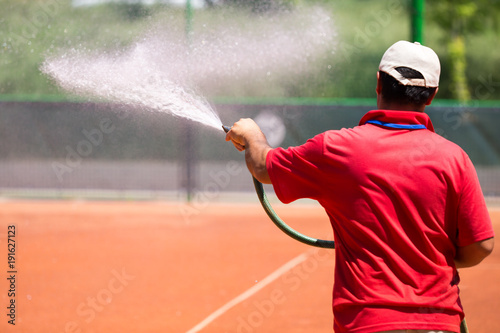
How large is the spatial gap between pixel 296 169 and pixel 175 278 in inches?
175

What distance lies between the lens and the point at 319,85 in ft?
48.2

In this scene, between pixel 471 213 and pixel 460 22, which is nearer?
pixel 471 213

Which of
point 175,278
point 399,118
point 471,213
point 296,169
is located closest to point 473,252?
point 471,213

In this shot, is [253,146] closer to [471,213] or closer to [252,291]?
[471,213]

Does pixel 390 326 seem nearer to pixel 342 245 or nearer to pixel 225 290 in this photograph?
pixel 342 245

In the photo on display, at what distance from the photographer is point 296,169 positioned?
1775 millimetres

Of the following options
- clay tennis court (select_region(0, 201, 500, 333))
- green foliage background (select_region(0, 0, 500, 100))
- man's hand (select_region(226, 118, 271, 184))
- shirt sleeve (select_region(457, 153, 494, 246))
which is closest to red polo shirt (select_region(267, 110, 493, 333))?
shirt sleeve (select_region(457, 153, 494, 246))

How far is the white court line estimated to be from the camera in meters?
4.65

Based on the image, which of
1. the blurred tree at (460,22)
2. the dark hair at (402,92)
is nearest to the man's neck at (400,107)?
the dark hair at (402,92)

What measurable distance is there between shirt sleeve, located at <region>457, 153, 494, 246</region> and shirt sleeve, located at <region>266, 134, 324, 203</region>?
387 millimetres

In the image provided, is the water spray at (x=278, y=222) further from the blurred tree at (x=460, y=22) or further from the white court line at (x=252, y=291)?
the blurred tree at (x=460, y=22)

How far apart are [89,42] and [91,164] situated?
2169mm

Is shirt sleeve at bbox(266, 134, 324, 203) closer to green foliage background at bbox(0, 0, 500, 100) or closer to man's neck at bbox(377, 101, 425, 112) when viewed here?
man's neck at bbox(377, 101, 425, 112)

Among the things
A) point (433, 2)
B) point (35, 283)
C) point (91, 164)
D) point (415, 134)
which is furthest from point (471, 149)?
point (433, 2)
